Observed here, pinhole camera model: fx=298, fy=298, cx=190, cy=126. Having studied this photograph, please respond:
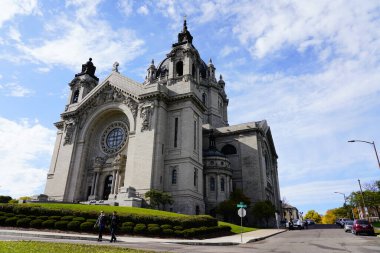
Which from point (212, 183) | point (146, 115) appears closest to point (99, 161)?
point (146, 115)

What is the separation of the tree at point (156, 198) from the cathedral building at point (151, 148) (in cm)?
153

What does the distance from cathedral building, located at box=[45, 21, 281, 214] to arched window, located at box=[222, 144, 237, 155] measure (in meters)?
0.02

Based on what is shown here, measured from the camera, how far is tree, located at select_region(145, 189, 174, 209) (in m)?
36.1

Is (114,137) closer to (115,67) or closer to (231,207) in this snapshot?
(115,67)

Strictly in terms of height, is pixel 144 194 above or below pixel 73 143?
below

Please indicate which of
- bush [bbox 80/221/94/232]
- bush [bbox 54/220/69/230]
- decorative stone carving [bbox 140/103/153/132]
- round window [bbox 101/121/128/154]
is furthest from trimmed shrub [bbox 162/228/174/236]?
round window [bbox 101/121/128/154]

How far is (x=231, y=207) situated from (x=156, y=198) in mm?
12165

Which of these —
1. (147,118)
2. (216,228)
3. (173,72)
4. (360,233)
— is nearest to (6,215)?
(216,228)

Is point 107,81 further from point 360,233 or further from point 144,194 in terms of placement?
point 360,233

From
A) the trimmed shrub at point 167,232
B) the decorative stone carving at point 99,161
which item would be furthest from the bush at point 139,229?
the decorative stone carving at point 99,161

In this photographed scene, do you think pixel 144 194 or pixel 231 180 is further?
pixel 231 180

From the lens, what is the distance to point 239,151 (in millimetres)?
54469

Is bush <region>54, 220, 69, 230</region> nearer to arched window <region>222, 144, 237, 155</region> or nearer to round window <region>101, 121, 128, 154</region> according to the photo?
round window <region>101, 121, 128, 154</region>

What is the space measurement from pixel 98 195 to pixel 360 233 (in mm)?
35944
